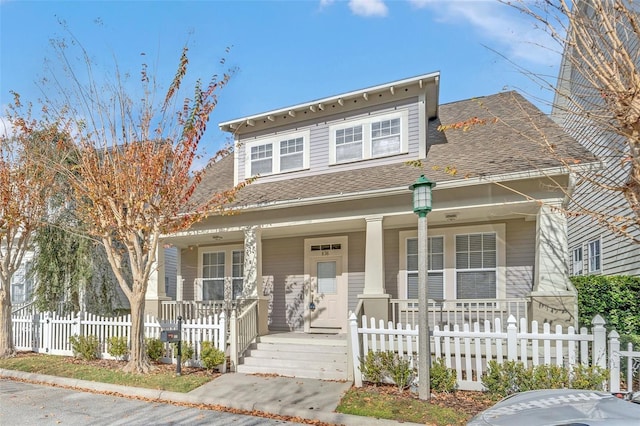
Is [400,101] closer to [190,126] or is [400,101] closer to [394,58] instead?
[394,58]

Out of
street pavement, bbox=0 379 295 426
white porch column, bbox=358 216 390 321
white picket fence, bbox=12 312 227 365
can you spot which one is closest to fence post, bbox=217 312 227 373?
white picket fence, bbox=12 312 227 365

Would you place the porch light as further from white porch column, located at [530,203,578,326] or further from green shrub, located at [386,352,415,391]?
white porch column, located at [530,203,578,326]

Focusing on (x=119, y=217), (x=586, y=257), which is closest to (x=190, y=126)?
(x=119, y=217)

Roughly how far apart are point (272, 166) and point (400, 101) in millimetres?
3854

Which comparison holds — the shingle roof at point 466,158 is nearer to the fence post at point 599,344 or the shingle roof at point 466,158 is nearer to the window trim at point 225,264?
the window trim at point 225,264

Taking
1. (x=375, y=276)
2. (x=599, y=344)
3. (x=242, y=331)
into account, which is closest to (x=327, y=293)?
(x=375, y=276)

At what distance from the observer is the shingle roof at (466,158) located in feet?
28.2

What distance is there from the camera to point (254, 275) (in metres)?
10.4

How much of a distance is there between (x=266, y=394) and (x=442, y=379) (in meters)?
2.83

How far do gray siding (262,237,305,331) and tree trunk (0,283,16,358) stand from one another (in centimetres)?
645

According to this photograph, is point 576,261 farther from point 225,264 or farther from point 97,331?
point 97,331

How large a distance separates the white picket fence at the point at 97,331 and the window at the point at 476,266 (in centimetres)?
547

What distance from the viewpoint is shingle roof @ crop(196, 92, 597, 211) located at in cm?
861

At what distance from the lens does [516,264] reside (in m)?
9.70
